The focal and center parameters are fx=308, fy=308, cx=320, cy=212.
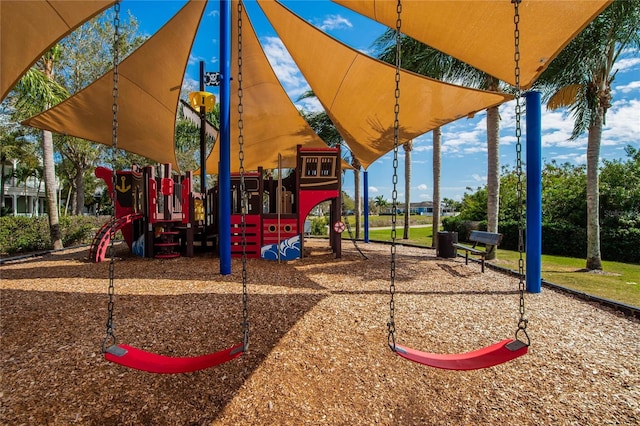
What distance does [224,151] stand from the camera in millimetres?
6051

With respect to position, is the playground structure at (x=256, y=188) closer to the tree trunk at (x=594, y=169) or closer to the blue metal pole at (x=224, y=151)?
the blue metal pole at (x=224, y=151)

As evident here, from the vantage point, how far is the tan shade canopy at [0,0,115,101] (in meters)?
4.19

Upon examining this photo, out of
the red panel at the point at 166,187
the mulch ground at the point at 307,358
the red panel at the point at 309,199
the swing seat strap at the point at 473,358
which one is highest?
the red panel at the point at 166,187

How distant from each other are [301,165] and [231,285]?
13.1 ft

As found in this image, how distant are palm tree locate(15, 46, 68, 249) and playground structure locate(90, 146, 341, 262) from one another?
2776 millimetres

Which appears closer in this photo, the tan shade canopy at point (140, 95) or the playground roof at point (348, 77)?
the playground roof at point (348, 77)

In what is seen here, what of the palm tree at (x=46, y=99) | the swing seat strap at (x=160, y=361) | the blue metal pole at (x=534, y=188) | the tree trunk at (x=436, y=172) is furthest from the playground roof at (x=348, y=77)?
the swing seat strap at (x=160, y=361)

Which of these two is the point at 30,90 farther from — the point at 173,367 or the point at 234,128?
the point at 173,367

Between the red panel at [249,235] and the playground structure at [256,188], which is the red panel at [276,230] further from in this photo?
the red panel at [249,235]

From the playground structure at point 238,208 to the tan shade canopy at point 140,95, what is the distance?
4.76 feet

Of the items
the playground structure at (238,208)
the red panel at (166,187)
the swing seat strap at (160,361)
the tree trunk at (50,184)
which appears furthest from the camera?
the tree trunk at (50,184)

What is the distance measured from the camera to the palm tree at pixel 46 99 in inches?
329

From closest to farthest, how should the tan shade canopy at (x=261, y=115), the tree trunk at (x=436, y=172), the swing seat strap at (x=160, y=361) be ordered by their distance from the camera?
the swing seat strap at (x=160, y=361)
the tan shade canopy at (x=261, y=115)
the tree trunk at (x=436, y=172)

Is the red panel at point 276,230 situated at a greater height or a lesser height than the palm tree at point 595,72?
lesser
